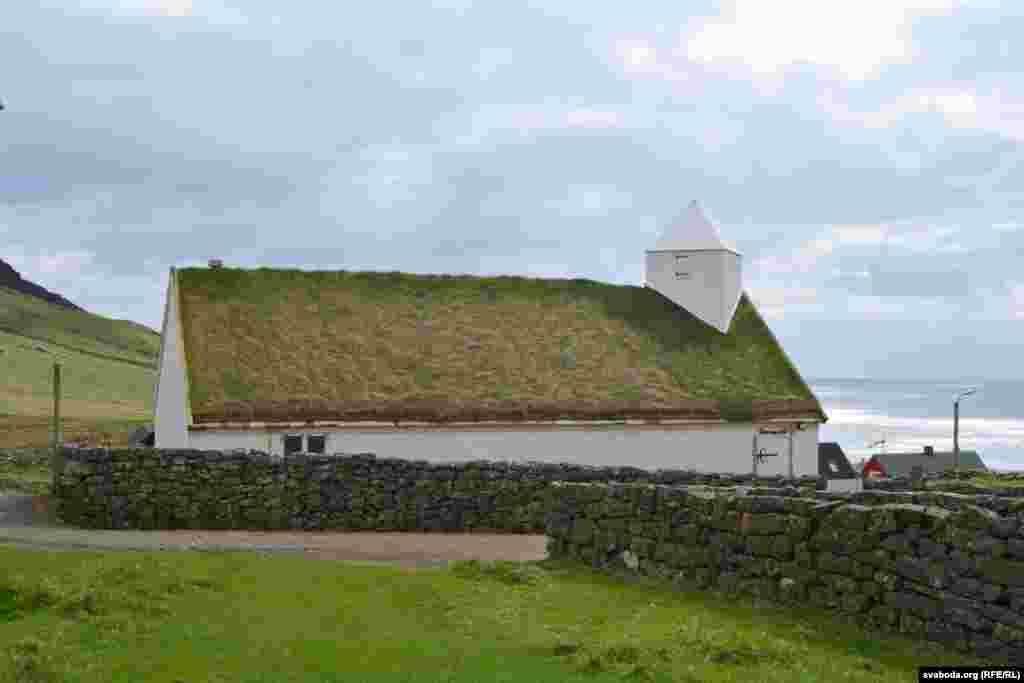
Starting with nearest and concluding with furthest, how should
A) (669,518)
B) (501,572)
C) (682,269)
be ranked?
(669,518), (501,572), (682,269)

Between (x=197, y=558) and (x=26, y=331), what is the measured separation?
175 metres

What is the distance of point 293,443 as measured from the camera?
36.6 metres

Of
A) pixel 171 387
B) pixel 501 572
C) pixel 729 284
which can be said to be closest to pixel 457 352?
pixel 171 387

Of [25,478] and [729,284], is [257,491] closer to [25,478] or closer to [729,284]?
[25,478]

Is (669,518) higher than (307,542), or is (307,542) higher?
(669,518)

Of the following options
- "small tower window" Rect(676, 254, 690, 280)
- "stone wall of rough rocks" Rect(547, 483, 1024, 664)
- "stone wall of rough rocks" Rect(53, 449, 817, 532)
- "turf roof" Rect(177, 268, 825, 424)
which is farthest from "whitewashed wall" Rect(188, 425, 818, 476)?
"stone wall of rough rocks" Rect(547, 483, 1024, 664)

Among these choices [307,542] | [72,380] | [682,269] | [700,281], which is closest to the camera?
[307,542]

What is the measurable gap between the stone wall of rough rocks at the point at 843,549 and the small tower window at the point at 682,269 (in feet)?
96.5

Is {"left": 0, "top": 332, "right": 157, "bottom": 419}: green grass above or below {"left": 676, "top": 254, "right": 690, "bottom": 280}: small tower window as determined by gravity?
below

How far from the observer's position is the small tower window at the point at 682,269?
5031cm

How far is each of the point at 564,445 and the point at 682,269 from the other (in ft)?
44.2

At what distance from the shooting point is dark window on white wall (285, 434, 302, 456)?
3641 centimetres

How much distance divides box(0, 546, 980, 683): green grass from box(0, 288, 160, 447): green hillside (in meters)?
57.4

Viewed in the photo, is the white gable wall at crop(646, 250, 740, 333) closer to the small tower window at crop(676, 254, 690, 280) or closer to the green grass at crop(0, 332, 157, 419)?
the small tower window at crop(676, 254, 690, 280)
